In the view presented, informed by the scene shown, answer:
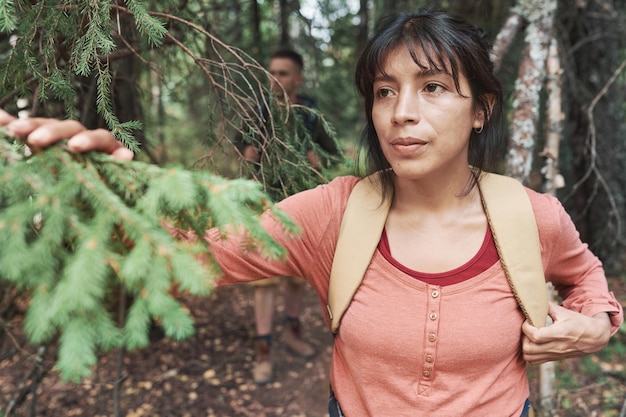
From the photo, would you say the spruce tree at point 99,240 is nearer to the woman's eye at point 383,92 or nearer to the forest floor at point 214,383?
the woman's eye at point 383,92

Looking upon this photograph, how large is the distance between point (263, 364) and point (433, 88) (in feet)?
10.0

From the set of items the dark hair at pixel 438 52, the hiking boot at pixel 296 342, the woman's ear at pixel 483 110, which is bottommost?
the hiking boot at pixel 296 342

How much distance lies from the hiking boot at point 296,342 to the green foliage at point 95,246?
352cm

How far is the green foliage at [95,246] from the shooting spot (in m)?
0.74

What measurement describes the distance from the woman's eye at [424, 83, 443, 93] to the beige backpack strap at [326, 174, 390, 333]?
422 mm

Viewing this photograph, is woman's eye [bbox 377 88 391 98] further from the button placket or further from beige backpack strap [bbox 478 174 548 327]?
the button placket

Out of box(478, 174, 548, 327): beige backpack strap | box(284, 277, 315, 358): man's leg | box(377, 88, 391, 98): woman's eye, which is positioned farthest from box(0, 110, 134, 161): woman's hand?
box(284, 277, 315, 358): man's leg

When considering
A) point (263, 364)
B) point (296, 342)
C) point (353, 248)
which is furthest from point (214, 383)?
point (353, 248)

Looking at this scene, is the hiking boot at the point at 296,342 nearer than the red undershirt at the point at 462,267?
No

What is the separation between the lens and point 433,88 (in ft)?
4.83

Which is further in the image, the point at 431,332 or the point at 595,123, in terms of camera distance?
the point at 595,123

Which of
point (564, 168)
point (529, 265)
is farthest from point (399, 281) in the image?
point (564, 168)

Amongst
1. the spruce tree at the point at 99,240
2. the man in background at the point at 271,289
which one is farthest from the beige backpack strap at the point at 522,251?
the man in background at the point at 271,289

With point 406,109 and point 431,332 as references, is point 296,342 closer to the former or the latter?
point 431,332
